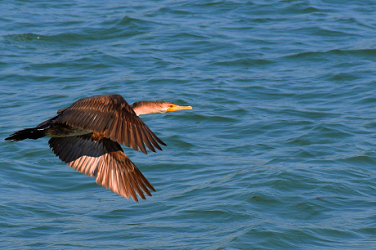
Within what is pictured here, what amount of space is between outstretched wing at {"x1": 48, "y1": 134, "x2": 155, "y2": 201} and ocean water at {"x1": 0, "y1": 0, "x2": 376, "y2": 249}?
91 cm

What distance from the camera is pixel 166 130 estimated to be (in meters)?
9.29

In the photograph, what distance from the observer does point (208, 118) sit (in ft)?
31.8

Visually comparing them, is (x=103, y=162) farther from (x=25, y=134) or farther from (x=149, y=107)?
(x=25, y=134)

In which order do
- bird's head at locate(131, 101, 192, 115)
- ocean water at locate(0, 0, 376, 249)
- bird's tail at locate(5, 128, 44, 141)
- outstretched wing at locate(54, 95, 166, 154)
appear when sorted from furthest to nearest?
ocean water at locate(0, 0, 376, 249)
bird's head at locate(131, 101, 192, 115)
bird's tail at locate(5, 128, 44, 141)
outstretched wing at locate(54, 95, 166, 154)

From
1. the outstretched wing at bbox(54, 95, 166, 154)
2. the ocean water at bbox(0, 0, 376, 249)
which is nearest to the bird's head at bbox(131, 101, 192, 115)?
the outstretched wing at bbox(54, 95, 166, 154)

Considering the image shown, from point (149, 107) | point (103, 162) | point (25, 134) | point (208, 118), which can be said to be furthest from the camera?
point (208, 118)

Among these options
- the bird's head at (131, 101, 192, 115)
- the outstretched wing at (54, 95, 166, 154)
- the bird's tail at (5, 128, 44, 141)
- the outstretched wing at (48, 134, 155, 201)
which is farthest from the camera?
the bird's head at (131, 101, 192, 115)

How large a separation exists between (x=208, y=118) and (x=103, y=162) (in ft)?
12.5

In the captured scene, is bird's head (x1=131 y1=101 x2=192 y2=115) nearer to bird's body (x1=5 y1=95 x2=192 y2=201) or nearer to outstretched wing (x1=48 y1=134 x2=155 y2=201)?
bird's body (x1=5 y1=95 x2=192 y2=201)

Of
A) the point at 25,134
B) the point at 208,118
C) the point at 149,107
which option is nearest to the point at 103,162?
the point at 149,107

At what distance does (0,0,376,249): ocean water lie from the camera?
269 inches

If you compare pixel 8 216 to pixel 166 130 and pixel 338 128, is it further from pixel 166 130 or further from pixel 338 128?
pixel 338 128

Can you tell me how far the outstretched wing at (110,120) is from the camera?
480 centimetres

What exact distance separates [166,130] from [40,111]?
2.00 m
